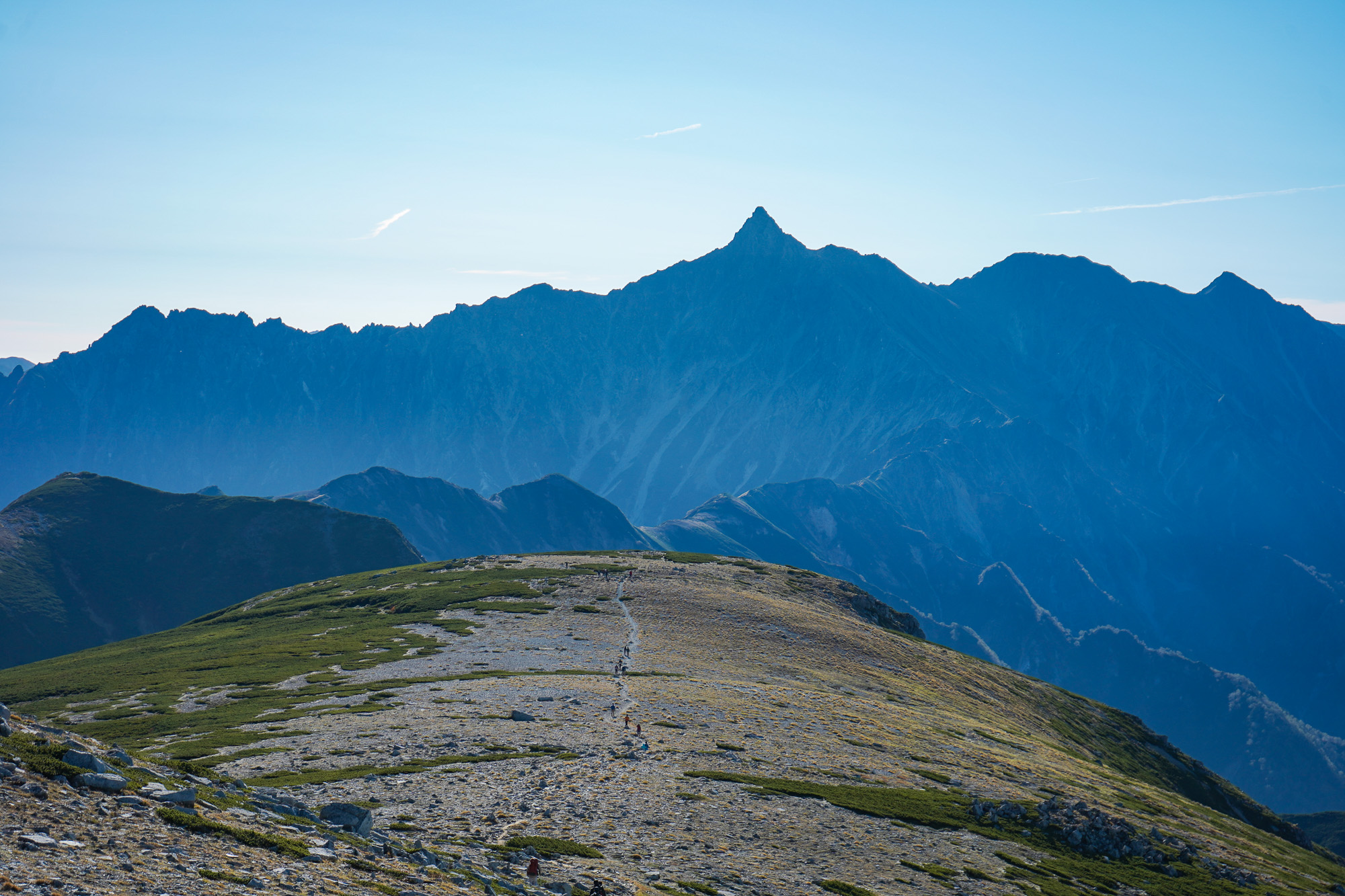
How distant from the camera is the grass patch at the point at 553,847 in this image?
30031mm

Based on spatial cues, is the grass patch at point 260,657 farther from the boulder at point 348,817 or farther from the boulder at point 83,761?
the boulder at point 83,761

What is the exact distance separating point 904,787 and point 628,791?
16.8 meters

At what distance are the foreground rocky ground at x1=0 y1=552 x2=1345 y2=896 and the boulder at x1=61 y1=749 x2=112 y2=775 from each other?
133 millimetres

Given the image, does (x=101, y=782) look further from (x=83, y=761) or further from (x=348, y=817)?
(x=348, y=817)

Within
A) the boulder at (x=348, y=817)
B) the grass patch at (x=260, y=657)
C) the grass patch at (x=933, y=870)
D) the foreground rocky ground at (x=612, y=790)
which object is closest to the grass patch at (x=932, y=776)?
the foreground rocky ground at (x=612, y=790)

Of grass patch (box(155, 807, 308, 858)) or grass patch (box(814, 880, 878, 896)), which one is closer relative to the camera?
grass patch (box(155, 807, 308, 858))

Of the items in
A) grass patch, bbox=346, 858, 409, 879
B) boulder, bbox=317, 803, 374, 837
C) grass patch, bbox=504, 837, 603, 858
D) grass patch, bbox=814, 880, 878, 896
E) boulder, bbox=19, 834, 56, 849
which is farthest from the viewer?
grass patch, bbox=814, 880, 878, 896

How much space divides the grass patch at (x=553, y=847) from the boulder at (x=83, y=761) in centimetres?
1272

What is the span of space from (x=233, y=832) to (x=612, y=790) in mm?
18649

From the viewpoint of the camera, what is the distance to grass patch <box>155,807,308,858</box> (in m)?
21.8

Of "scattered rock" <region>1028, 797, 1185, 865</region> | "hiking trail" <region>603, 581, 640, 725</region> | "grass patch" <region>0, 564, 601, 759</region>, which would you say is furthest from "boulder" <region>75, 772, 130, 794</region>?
"scattered rock" <region>1028, 797, 1185, 865</region>

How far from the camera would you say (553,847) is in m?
30.4

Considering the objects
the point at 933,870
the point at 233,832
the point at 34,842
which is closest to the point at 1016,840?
the point at 933,870

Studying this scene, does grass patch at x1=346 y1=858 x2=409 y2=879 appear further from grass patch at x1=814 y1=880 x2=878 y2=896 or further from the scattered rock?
Answer: the scattered rock
